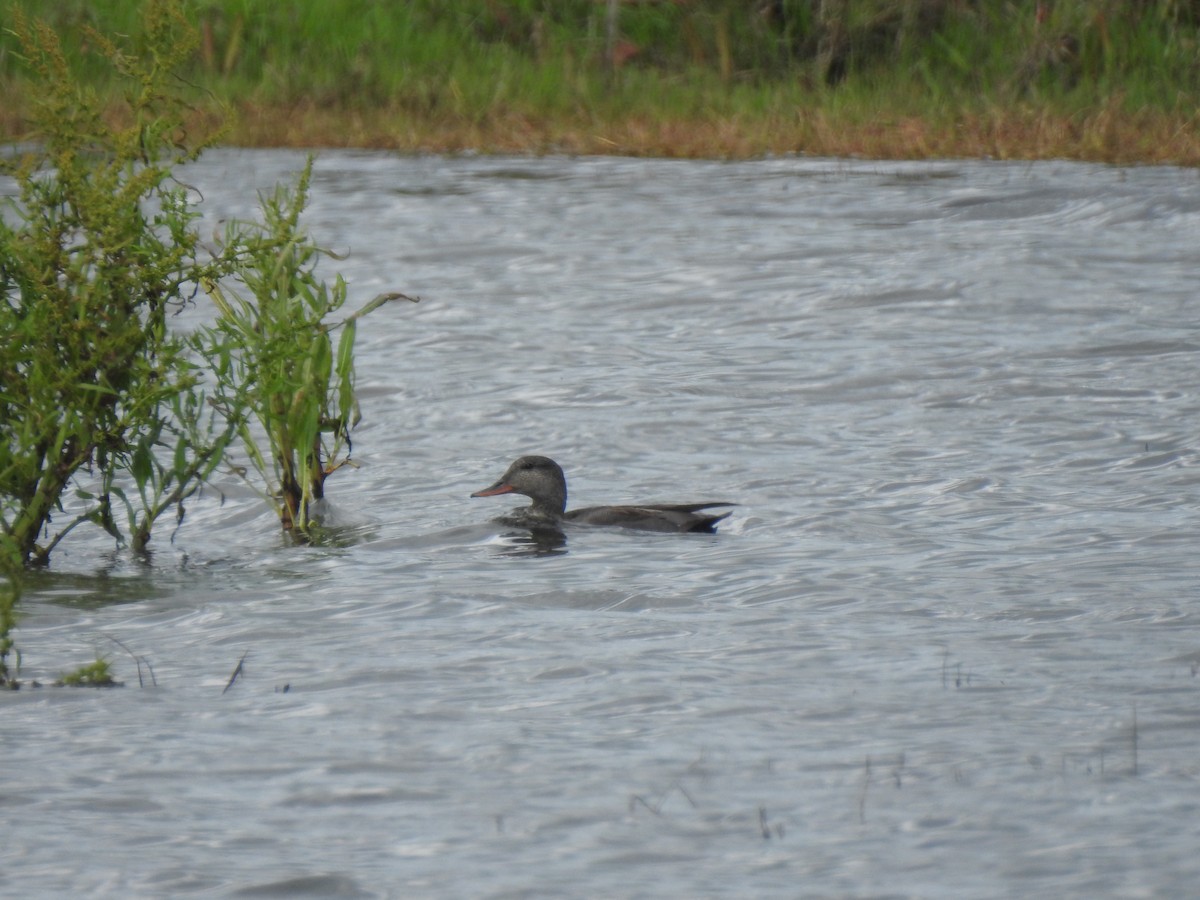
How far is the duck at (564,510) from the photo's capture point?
808cm

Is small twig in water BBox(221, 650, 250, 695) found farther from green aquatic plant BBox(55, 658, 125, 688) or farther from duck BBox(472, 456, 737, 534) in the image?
duck BBox(472, 456, 737, 534)

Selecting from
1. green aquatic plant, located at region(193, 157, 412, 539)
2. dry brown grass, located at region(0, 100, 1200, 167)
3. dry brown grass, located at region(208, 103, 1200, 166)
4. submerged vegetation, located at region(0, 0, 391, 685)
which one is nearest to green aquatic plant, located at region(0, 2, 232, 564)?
submerged vegetation, located at region(0, 0, 391, 685)

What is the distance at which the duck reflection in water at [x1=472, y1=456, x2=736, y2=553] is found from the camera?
8078 millimetres

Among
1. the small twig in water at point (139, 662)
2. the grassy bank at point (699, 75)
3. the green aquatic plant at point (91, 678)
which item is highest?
the grassy bank at point (699, 75)

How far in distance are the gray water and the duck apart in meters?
0.09

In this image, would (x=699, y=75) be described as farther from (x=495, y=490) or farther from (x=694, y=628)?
(x=694, y=628)

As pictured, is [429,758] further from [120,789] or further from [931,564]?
[931,564]

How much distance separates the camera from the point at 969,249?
1469 cm

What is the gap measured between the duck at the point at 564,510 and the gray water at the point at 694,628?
86 millimetres

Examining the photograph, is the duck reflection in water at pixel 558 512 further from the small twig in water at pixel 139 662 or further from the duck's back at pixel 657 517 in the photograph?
the small twig in water at pixel 139 662

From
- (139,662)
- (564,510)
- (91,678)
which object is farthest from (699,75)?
(91,678)

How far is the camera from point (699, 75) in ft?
70.8

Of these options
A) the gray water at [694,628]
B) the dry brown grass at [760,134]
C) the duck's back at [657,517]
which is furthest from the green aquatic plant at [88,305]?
the dry brown grass at [760,134]

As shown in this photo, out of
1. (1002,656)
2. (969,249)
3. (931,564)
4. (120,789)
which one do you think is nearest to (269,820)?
(120,789)
